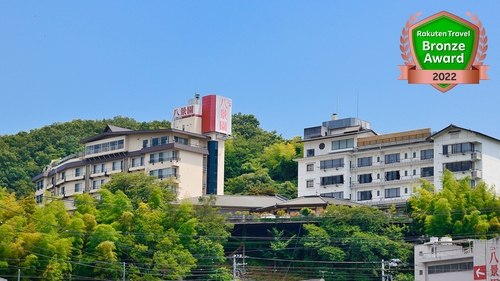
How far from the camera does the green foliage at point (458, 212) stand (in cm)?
5197

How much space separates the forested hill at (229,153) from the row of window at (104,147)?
936 centimetres

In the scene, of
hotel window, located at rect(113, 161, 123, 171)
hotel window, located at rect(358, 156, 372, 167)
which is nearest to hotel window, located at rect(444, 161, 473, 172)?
hotel window, located at rect(358, 156, 372, 167)

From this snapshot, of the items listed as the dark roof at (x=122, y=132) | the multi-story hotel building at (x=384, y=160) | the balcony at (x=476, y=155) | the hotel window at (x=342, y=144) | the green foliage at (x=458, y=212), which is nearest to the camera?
the green foliage at (x=458, y=212)

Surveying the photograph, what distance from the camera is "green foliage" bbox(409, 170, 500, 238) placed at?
52.0 m

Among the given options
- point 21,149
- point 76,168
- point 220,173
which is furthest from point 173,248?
point 21,149

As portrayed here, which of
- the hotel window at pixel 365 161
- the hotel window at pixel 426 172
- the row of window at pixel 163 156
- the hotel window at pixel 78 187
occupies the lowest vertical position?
the hotel window at pixel 78 187

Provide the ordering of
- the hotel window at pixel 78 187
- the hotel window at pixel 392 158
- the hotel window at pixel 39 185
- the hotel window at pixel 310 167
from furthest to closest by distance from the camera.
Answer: the hotel window at pixel 39 185 < the hotel window at pixel 78 187 < the hotel window at pixel 310 167 < the hotel window at pixel 392 158

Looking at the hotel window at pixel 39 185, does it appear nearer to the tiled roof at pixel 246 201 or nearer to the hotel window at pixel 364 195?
the tiled roof at pixel 246 201

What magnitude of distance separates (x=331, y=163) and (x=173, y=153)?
12415mm

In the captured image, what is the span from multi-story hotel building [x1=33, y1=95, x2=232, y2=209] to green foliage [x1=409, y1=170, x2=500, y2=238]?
2114 centimetres

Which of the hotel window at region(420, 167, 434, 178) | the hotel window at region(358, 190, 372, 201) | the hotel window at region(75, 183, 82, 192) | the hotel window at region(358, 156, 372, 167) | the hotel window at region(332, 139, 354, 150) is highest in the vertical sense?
the hotel window at region(332, 139, 354, 150)

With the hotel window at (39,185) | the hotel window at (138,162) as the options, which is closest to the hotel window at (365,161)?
the hotel window at (138,162)

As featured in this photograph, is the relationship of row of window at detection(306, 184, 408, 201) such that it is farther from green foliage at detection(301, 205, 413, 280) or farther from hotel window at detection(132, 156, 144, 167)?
hotel window at detection(132, 156, 144, 167)

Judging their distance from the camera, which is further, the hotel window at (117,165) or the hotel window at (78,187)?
the hotel window at (78,187)
